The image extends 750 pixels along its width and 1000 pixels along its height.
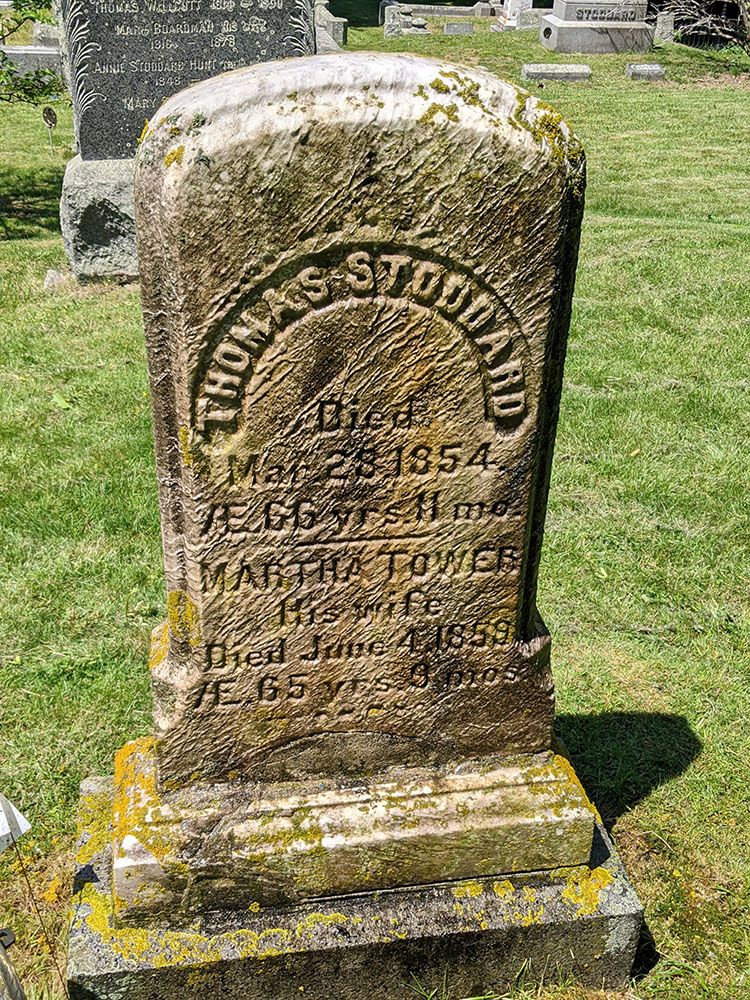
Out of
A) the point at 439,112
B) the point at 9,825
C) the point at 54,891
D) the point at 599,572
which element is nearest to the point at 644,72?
the point at 599,572

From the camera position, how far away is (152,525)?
15.7ft

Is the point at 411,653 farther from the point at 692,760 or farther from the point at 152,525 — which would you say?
the point at 152,525

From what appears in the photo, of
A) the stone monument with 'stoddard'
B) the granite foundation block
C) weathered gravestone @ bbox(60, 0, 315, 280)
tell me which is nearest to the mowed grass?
the stone monument with 'stoddard'

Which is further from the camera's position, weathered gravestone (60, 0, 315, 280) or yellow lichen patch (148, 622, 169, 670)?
weathered gravestone (60, 0, 315, 280)

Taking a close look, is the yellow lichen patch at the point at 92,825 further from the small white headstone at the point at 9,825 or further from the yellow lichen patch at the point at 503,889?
the yellow lichen patch at the point at 503,889

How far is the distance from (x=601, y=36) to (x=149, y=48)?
13114 millimetres

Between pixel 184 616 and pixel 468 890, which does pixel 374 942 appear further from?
pixel 184 616

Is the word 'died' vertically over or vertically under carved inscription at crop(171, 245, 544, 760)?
over

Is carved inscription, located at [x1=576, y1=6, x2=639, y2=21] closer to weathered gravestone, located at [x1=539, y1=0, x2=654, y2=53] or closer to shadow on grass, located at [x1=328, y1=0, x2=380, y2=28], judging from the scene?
weathered gravestone, located at [x1=539, y1=0, x2=654, y2=53]

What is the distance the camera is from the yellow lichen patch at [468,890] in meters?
2.77

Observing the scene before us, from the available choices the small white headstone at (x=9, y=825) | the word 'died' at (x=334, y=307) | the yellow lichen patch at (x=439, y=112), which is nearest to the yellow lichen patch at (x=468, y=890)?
the small white headstone at (x=9, y=825)

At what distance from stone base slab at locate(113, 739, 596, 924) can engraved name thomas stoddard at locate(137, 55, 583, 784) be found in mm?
76

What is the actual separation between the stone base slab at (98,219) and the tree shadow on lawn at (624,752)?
509 centimetres

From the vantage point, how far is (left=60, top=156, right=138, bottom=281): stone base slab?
23.9 ft
